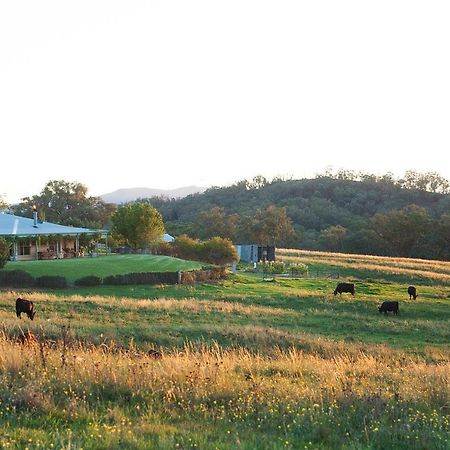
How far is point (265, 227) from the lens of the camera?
302ft

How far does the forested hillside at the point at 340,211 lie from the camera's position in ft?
307

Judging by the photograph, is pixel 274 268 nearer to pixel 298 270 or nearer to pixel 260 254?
pixel 298 270

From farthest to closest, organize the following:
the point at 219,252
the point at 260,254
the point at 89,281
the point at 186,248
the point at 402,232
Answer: the point at 402,232
the point at 260,254
the point at 186,248
the point at 219,252
the point at 89,281

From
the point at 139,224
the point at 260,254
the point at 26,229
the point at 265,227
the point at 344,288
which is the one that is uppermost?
the point at 265,227

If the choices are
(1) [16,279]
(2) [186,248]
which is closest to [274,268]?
(2) [186,248]

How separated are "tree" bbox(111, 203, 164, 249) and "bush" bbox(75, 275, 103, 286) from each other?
18709mm

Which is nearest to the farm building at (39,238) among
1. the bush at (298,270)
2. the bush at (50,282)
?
the bush at (50,282)

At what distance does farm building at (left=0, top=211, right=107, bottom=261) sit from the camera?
5231 cm

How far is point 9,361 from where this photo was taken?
8359 millimetres

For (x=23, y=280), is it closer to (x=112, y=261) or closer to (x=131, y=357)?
(x=112, y=261)

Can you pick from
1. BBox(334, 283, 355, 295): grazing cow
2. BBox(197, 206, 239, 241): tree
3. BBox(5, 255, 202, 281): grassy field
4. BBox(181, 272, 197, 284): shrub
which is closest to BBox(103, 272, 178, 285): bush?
BBox(181, 272, 197, 284): shrub

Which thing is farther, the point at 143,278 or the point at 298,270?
the point at 298,270

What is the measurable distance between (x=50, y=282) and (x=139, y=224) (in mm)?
21198

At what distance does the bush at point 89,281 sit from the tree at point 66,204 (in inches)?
2099
